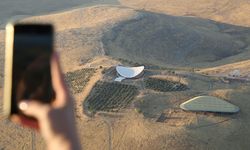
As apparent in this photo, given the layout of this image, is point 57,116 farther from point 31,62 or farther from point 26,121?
point 31,62

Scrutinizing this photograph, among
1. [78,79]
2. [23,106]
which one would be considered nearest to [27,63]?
[23,106]

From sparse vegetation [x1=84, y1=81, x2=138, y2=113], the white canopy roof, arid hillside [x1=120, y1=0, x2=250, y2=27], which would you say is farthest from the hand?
arid hillside [x1=120, y1=0, x2=250, y2=27]

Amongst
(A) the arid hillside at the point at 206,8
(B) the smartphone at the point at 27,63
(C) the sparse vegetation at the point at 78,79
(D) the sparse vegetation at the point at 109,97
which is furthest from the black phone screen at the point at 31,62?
(A) the arid hillside at the point at 206,8

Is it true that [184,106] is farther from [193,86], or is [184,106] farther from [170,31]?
[170,31]

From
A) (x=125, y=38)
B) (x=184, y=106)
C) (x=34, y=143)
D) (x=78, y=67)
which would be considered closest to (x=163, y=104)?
(x=184, y=106)

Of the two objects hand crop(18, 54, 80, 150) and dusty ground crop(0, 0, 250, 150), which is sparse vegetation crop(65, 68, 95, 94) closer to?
dusty ground crop(0, 0, 250, 150)

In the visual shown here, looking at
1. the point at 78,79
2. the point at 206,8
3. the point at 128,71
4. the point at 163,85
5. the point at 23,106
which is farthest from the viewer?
the point at 206,8
